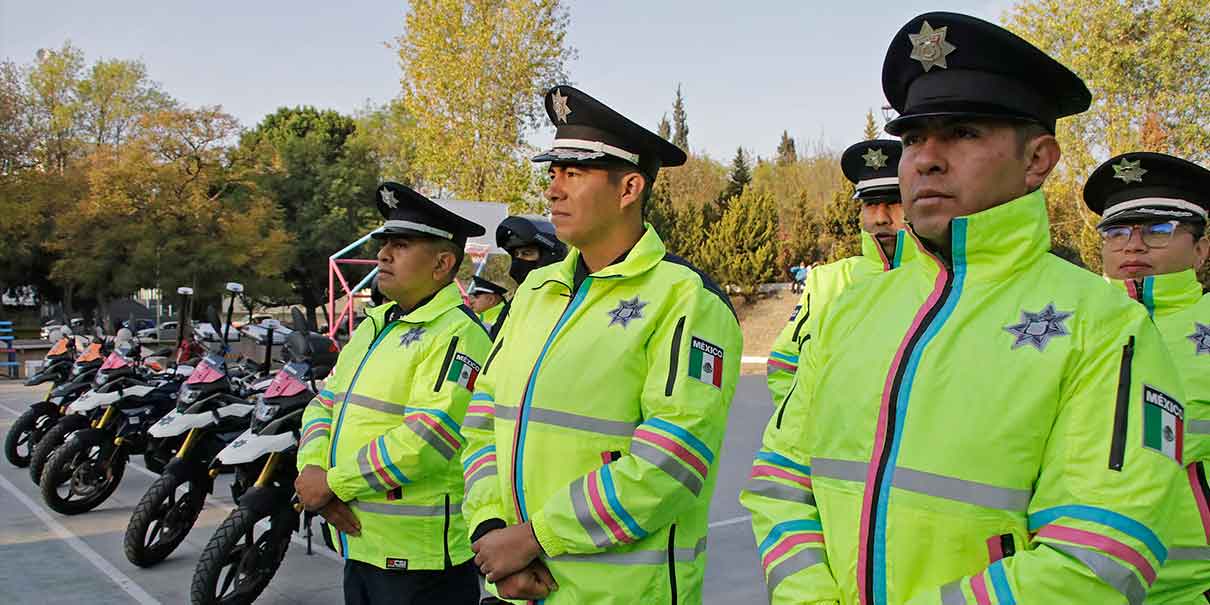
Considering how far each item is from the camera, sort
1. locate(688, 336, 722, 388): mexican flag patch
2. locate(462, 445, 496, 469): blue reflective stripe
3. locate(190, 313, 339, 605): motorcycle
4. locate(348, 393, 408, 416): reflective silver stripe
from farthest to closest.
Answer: locate(190, 313, 339, 605): motorcycle → locate(348, 393, 408, 416): reflective silver stripe → locate(462, 445, 496, 469): blue reflective stripe → locate(688, 336, 722, 388): mexican flag patch

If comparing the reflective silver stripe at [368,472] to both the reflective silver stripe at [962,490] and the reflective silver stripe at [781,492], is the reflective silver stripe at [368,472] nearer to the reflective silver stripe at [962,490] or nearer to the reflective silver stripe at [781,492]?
the reflective silver stripe at [781,492]

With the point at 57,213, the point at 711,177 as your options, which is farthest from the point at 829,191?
the point at 57,213

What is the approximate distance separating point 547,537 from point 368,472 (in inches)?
50.2

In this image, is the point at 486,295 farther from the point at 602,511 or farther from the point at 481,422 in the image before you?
the point at 602,511

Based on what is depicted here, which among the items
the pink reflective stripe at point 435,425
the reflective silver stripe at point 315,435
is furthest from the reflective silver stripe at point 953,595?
the reflective silver stripe at point 315,435

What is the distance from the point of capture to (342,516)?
347 centimetres

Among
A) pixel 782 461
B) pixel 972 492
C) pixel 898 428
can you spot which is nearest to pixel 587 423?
pixel 782 461

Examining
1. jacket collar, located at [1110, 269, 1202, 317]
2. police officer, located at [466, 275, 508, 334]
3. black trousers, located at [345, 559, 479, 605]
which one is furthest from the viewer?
police officer, located at [466, 275, 508, 334]

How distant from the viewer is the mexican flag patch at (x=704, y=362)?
2.32 metres

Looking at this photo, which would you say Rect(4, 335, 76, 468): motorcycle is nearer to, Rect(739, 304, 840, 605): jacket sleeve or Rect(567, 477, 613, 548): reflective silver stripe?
Rect(567, 477, 613, 548): reflective silver stripe

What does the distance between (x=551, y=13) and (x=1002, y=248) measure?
27.4 metres

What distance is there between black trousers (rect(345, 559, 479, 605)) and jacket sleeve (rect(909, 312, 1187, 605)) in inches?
90.1

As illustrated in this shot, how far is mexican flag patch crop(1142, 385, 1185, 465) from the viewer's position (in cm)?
144

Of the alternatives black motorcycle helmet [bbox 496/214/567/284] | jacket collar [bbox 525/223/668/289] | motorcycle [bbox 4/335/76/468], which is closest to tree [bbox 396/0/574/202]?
motorcycle [bbox 4/335/76/468]
